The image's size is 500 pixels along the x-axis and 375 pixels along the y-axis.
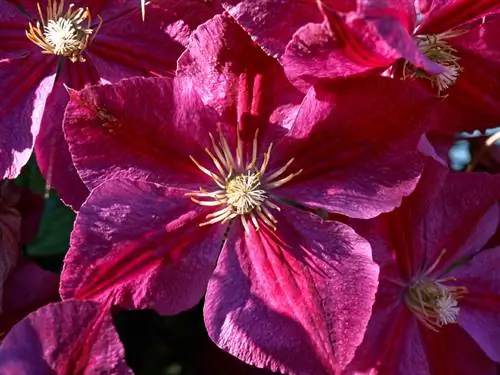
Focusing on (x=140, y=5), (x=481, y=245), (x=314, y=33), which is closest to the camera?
(x=314, y=33)

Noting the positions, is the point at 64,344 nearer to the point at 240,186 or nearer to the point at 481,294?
the point at 240,186

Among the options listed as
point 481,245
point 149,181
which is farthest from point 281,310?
point 481,245

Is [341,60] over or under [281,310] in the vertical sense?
over

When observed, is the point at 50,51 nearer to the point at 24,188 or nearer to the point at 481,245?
the point at 24,188

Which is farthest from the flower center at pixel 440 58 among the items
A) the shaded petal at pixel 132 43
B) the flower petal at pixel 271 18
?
the shaded petal at pixel 132 43

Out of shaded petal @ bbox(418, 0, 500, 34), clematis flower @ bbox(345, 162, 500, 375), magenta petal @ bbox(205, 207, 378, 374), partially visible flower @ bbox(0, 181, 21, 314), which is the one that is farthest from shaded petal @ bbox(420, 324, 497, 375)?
partially visible flower @ bbox(0, 181, 21, 314)

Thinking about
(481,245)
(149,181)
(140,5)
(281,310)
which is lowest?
(481,245)

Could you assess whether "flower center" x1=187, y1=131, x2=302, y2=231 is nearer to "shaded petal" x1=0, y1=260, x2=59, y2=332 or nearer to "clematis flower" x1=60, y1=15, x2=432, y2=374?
"clematis flower" x1=60, y1=15, x2=432, y2=374
